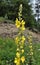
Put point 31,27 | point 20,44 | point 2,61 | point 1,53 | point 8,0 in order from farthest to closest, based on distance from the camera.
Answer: point 8,0 < point 31,27 < point 1,53 < point 2,61 < point 20,44

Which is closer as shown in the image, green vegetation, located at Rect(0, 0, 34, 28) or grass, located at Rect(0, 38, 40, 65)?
grass, located at Rect(0, 38, 40, 65)

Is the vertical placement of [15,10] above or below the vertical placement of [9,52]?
below

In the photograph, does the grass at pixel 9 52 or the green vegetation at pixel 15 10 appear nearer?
the grass at pixel 9 52

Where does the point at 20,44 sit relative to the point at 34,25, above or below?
above

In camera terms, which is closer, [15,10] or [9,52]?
[9,52]

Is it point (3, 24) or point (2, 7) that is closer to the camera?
point (3, 24)

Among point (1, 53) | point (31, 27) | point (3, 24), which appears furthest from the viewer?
point (31, 27)

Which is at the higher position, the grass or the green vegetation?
the grass

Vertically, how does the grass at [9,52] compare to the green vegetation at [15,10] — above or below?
above

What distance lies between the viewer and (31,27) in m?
11.4

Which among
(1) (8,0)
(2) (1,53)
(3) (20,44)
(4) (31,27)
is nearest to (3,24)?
(4) (31,27)

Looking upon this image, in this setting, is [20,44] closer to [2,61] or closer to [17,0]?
[2,61]

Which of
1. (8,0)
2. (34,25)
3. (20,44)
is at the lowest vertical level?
(34,25)

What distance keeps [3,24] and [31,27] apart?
1513 millimetres
